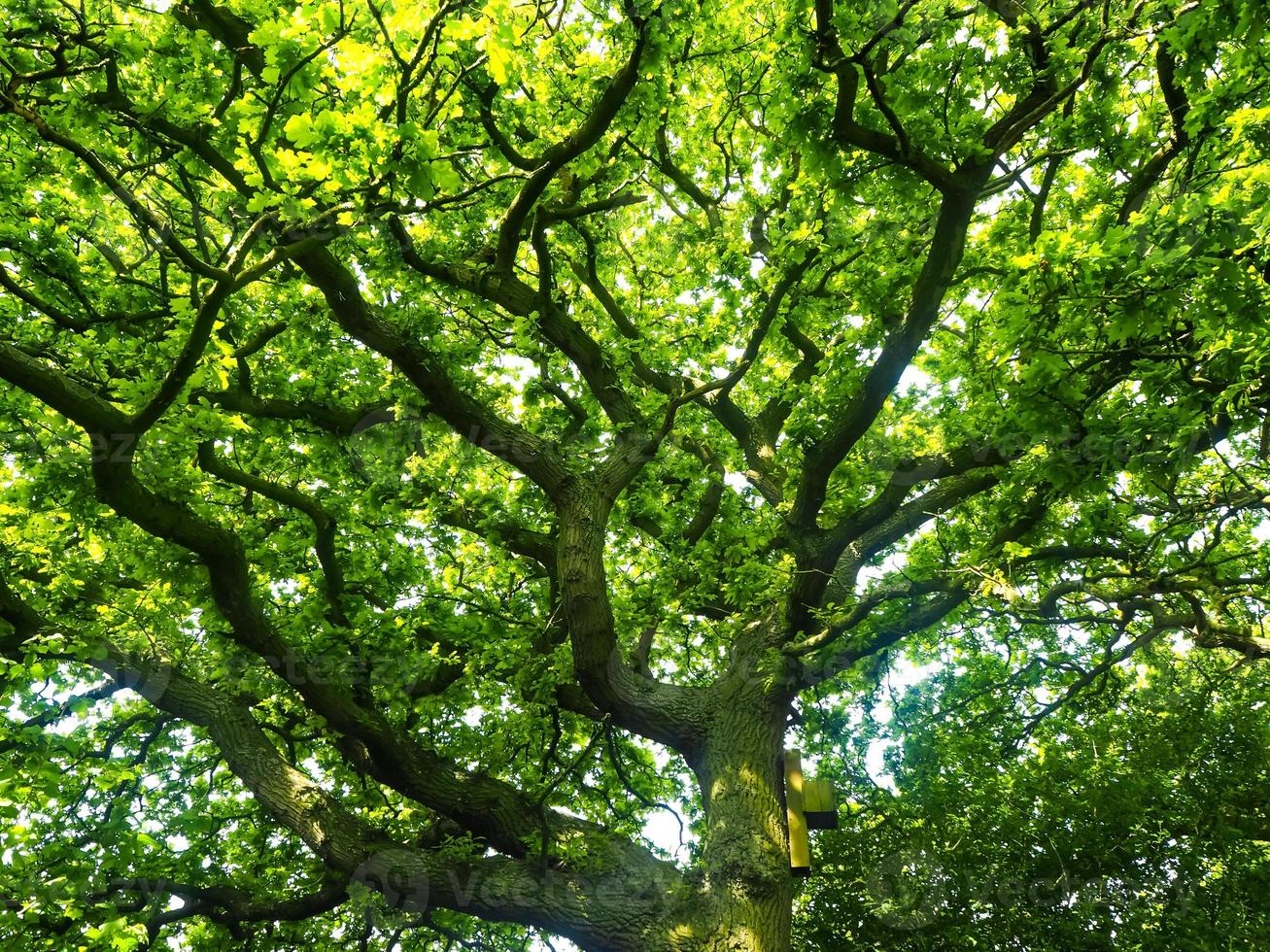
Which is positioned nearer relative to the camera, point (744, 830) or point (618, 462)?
point (744, 830)

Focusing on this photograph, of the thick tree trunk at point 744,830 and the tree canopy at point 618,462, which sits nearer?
the tree canopy at point 618,462

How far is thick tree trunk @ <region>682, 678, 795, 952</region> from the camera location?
5.73 meters

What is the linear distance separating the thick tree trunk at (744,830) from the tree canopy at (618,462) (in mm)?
35

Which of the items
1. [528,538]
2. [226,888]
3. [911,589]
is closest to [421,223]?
[528,538]

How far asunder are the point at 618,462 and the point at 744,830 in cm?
305

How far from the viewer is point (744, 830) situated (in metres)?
6.17

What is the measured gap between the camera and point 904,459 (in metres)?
7.52

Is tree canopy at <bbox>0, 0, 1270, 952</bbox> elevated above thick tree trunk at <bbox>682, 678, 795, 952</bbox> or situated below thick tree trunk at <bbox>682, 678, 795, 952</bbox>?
above

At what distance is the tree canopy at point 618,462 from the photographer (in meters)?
4.80

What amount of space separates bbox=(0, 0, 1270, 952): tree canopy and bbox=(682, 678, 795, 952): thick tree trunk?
35 mm

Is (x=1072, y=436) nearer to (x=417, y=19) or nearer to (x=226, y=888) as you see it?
(x=417, y=19)

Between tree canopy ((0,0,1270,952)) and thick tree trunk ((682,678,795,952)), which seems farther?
thick tree trunk ((682,678,795,952))

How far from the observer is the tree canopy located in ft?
15.7

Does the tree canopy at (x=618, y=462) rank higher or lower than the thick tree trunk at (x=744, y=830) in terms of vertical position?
higher
